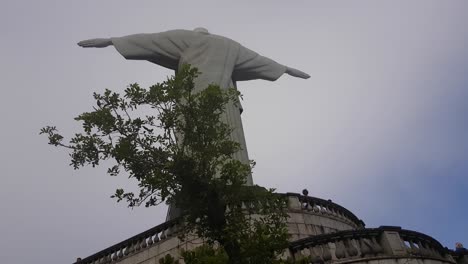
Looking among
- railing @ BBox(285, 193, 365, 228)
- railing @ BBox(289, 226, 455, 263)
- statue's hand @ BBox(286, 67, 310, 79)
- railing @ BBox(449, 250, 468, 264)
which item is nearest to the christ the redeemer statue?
statue's hand @ BBox(286, 67, 310, 79)

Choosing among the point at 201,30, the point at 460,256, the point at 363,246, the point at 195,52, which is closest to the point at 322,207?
the point at 460,256

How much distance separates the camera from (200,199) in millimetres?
7453

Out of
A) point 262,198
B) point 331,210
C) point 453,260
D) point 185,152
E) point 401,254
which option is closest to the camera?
point 262,198

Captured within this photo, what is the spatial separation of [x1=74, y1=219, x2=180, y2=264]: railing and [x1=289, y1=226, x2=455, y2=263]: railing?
3.83 m

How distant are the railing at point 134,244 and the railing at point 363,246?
12.6 ft

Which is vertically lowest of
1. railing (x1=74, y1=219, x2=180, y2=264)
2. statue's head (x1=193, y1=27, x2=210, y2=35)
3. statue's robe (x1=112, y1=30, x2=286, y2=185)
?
railing (x1=74, y1=219, x2=180, y2=264)

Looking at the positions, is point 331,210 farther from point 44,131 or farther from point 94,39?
point 94,39

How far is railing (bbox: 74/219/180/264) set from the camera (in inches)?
492

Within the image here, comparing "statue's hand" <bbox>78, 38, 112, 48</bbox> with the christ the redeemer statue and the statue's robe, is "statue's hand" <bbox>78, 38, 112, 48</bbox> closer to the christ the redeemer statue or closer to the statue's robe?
the christ the redeemer statue

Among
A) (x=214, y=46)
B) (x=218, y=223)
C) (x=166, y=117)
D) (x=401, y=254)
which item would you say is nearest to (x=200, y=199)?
(x=218, y=223)

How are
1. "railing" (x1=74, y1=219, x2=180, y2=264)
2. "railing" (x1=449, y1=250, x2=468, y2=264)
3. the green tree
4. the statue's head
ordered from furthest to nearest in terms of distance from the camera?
1. the statue's head
2. "railing" (x1=74, y1=219, x2=180, y2=264)
3. "railing" (x1=449, y1=250, x2=468, y2=264)
4. the green tree

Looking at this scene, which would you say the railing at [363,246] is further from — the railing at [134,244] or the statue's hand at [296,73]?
the statue's hand at [296,73]

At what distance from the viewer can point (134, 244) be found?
42.3 feet

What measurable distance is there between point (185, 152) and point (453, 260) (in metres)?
6.36
